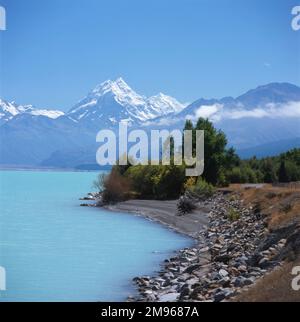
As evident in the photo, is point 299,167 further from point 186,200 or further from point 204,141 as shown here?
point 186,200

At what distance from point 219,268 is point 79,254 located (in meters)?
15.6

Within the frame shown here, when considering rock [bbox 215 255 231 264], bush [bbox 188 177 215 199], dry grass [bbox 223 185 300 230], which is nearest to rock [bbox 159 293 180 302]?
rock [bbox 215 255 231 264]

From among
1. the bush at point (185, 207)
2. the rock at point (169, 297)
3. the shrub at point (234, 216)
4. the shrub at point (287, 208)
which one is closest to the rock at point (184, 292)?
the rock at point (169, 297)

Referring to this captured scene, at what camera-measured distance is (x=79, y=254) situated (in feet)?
126

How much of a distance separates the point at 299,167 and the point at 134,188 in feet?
97.1

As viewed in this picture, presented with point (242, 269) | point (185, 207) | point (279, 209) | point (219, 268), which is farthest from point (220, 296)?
point (185, 207)

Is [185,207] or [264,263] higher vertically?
[264,263]

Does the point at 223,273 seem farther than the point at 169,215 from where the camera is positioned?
No

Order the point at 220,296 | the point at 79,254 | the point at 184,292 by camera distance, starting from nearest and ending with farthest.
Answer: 1. the point at 220,296
2. the point at 184,292
3. the point at 79,254

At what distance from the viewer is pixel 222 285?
20.3m

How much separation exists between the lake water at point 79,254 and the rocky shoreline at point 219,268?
1.46m

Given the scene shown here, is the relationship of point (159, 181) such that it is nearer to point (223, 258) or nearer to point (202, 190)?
point (202, 190)

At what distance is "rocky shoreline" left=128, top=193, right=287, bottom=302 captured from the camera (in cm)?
2000
